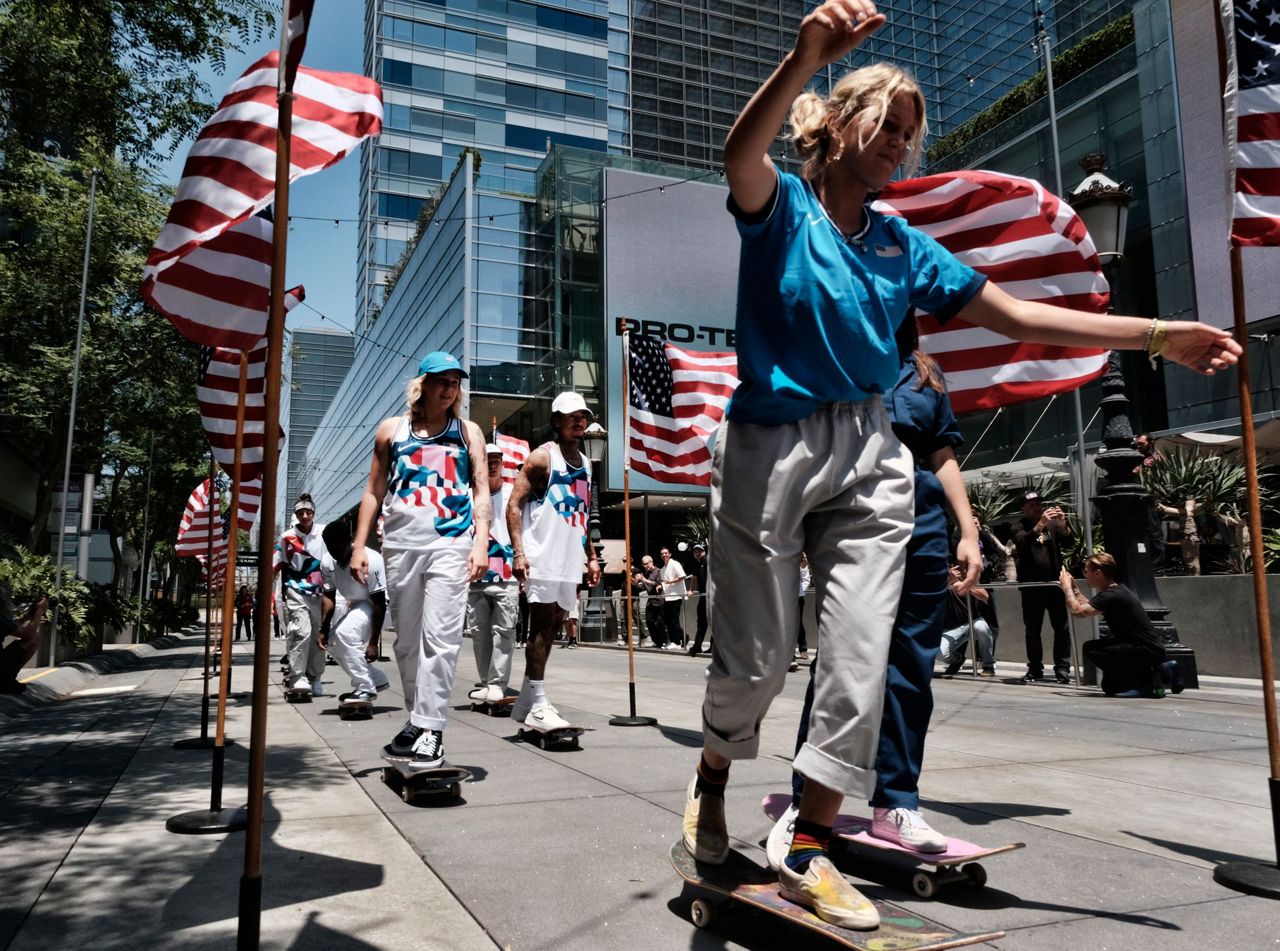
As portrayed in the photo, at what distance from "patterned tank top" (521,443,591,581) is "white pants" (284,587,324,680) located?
4.36 meters

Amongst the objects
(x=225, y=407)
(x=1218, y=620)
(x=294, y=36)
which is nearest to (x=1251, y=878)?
(x=294, y=36)

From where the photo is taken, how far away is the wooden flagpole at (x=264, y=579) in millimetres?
2150

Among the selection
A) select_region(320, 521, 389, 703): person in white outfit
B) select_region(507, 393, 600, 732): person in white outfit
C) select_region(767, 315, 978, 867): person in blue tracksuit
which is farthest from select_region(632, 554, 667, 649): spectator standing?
select_region(767, 315, 978, 867): person in blue tracksuit

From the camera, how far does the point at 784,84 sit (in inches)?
84.4

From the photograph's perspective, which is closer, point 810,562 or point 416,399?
point 810,562

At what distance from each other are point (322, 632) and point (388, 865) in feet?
23.9

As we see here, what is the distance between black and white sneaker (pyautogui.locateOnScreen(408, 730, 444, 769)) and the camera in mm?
4375

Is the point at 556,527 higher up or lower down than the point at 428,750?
higher up

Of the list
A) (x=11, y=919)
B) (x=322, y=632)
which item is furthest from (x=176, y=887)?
(x=322, y=632)

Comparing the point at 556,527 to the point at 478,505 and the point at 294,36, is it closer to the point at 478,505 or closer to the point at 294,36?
the point at 478,505

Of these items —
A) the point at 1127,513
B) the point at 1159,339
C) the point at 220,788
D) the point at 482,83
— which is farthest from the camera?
the point at 482,83

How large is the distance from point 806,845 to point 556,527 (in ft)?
14.0

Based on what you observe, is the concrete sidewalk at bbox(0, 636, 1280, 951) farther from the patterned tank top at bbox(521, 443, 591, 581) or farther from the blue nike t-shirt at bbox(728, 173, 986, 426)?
the blue nike t-shirt at bbox(728, 173, 986, 426)

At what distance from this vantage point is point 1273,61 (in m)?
3.31
